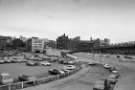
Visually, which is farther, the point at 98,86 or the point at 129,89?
the point at 129,89

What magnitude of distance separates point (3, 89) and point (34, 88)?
3.62 metres

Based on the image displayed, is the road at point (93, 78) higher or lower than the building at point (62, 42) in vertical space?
lower

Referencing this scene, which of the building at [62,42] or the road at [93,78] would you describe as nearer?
the road at [93,78]

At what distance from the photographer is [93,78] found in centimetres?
2769

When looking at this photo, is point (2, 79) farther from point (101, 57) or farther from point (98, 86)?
point (101, 57)

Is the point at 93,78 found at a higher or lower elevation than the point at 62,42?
lower

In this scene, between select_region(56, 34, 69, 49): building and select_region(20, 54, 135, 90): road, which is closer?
select_region(20, 54, 135, 90): road

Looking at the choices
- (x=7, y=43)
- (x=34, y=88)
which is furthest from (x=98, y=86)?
(x=7, y=43)

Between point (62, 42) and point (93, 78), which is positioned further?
point (62, 42)

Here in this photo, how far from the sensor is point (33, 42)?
429 feet

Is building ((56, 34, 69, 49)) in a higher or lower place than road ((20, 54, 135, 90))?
higher

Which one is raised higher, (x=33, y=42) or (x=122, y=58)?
(x=33, y=42)

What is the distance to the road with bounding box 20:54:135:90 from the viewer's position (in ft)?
63.8

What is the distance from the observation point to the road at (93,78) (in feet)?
63.8
